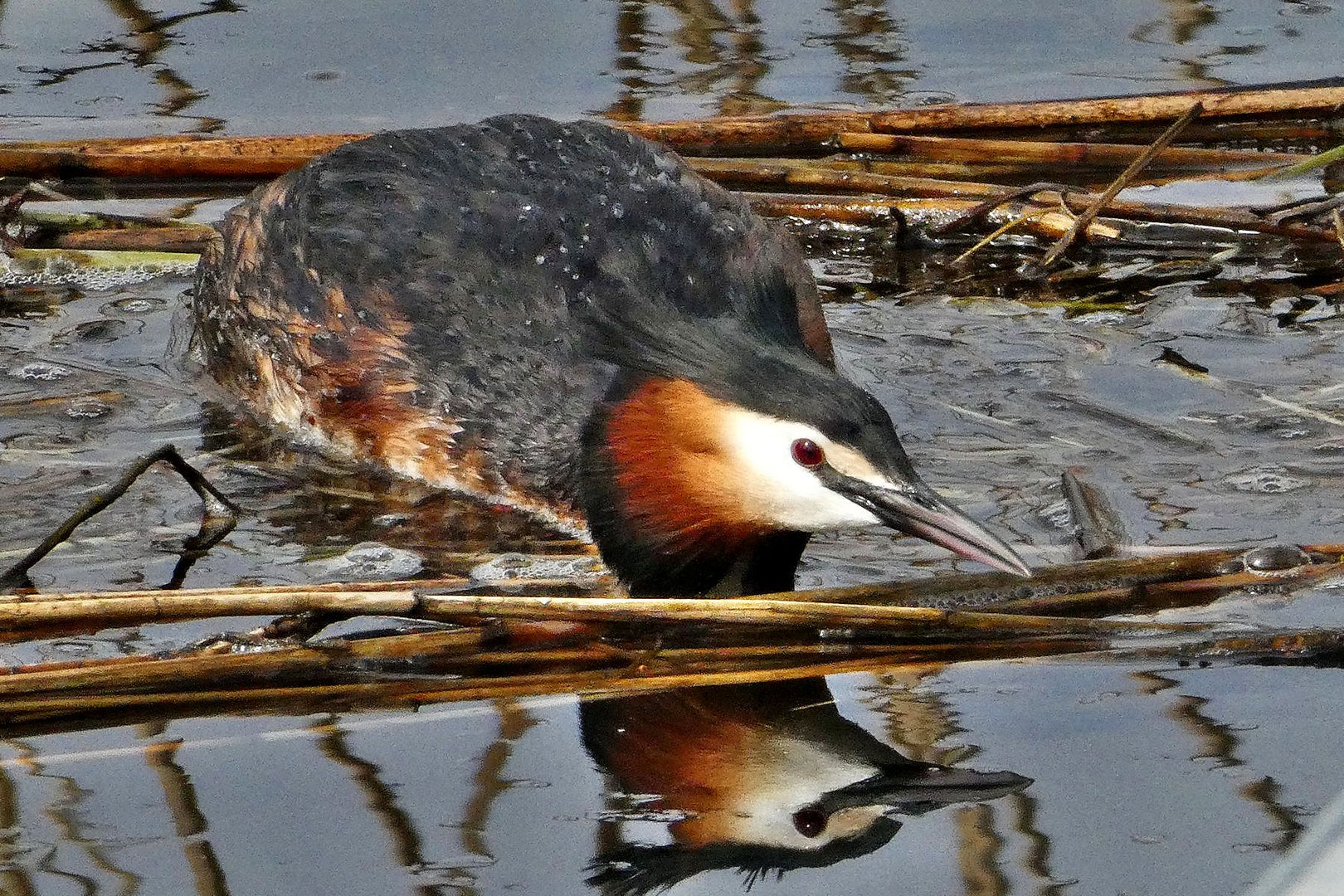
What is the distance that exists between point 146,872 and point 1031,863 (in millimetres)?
1470

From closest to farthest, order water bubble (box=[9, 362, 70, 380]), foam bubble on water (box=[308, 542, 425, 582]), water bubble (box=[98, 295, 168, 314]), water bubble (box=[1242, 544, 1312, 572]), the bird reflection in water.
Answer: the bird reflection in water → water bubble (box=[1242, 544, 1312, 572]) → foam bubble on water (box=[308, 542, 425, 582]) → water bubble (box=[9, 362, 70, 380]) → water bubble (box=[98, 295, 168, 314])

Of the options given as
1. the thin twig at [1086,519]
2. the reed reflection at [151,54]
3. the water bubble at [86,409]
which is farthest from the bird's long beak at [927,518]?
the reed reflection at [151,54]

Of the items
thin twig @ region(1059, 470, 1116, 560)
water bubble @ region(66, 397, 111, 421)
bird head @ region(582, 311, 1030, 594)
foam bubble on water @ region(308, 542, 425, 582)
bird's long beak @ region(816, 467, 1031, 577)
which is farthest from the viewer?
water bubble @ region(66, 397, 111, 421)

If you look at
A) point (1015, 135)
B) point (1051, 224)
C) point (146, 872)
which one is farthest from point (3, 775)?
point (1015, 135)

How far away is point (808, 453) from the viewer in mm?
4355

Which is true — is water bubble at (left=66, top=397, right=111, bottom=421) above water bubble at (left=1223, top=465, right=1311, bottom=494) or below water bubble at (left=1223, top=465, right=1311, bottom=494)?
below

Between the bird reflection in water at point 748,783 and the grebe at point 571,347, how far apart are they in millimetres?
531

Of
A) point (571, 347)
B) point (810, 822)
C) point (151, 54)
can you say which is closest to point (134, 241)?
point (151, 54)

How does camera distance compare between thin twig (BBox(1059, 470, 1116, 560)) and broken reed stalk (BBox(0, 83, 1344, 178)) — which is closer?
thin twig (BBox(1059, 470, 1116, 560))

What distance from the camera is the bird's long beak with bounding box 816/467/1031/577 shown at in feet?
13.5

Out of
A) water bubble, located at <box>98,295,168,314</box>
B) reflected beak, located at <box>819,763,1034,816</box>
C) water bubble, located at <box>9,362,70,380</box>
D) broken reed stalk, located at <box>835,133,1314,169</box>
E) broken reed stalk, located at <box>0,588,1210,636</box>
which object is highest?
broken reed stalk, located at <box>0,588,1210,636</box>

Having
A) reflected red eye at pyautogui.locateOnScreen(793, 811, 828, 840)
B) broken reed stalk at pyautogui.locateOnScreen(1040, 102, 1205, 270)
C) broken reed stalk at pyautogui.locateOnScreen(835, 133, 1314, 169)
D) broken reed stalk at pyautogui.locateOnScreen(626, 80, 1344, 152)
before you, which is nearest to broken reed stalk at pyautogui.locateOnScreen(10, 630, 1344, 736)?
reflected red eye at pyautogui.locateOnScreen(793, 811, 828, 840)

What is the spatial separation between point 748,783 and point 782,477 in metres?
0.90

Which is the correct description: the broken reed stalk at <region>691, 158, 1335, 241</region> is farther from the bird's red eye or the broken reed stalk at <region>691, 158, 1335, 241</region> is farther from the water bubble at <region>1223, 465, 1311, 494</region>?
the bird's red eye
